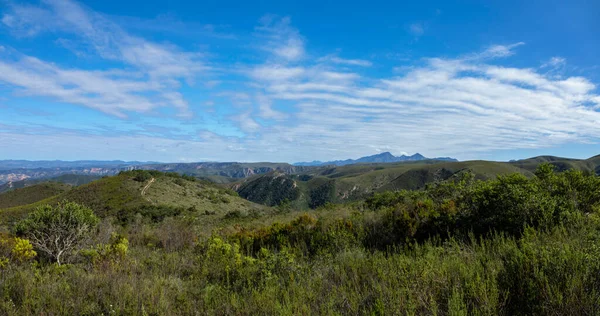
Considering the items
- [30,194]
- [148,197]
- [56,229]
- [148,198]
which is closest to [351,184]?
[148,197]

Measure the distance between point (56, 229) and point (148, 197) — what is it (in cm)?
4948

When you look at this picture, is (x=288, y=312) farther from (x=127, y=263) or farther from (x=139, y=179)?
(x=139, y=179)

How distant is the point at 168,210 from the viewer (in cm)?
4166

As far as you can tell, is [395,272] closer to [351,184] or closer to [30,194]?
[30,194]

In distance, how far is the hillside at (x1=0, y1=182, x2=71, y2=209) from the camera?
3563 inches

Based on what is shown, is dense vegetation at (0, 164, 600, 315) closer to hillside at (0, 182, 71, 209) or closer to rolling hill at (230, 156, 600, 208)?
hillside at (0, 182, 71, 209)

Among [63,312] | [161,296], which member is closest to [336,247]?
[161,296]

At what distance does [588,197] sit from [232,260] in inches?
311

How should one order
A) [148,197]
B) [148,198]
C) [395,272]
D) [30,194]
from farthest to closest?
[30,194], [148,197], [148,198], [395,272]

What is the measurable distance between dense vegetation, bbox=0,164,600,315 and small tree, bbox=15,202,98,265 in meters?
0.30

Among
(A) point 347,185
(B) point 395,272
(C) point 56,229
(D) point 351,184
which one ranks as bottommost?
(A) point 347,185

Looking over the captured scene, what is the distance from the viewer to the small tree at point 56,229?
25.8 feet

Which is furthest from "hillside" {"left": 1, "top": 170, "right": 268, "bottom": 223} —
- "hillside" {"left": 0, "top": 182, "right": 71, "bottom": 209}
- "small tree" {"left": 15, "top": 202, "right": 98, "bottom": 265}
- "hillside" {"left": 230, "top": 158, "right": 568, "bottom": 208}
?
"hillside" {"left": 230, "top": 158, "right": 568, "bottom": 208}

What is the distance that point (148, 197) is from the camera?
174 ft
